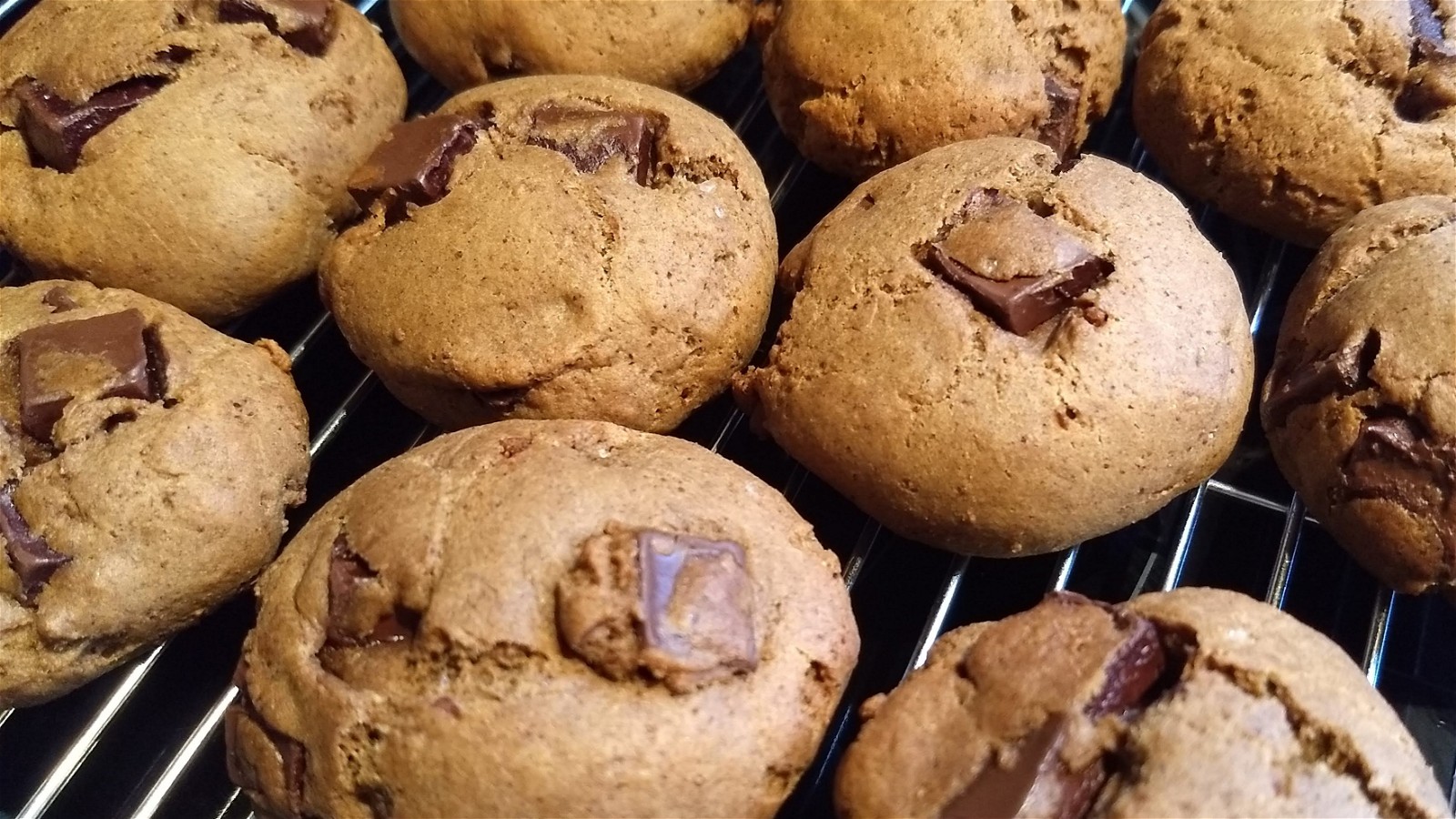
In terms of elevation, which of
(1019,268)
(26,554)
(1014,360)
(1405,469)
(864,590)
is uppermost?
(1019,268)

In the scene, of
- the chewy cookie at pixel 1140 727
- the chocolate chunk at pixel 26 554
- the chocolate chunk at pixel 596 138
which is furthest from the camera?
the chocolate chunk at pixel 596 138

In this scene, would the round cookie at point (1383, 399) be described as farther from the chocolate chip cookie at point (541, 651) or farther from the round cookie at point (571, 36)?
the round cookie at point (571, 36)

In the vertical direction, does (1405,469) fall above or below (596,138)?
below

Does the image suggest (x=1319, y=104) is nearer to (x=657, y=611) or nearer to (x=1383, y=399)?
(x=1383, y=399)

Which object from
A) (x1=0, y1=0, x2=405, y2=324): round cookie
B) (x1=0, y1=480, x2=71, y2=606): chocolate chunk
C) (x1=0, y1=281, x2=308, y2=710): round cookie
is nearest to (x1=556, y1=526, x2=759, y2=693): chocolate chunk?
(x1=0, y1=281, x2=308, y2=710): round cookie

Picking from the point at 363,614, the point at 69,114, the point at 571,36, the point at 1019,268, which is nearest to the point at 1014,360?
the point at 1019,268

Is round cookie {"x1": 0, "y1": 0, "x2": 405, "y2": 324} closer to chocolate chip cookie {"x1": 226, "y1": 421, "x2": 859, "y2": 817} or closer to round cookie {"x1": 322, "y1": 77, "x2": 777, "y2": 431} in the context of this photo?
round cookie {"x1": 322, "y1": 77, "x2": 777, "y2": 431}

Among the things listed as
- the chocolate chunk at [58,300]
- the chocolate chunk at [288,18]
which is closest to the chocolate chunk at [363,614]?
the chocolate chunk at [58,300]
